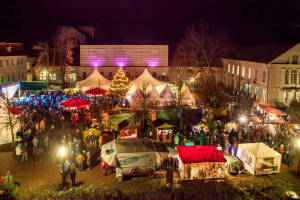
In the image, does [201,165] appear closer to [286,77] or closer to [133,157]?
[133,157]

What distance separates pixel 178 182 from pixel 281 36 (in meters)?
32.0

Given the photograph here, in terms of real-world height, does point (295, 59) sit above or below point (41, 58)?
below

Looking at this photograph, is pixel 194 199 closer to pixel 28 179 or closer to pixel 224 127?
pixel 28 179

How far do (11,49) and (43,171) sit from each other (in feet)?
94.5

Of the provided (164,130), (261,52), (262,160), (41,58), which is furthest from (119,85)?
(262,160)

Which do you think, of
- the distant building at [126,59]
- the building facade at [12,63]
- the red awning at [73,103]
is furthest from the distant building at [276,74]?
the building facade at [12,63]

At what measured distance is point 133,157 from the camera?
1436 centimetres

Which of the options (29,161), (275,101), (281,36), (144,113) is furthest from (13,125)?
(281,36)

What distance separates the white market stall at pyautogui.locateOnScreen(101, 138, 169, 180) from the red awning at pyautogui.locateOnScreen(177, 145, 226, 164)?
889 millimetres

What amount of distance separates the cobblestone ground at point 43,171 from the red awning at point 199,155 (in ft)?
12.0

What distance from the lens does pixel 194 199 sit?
12.3m

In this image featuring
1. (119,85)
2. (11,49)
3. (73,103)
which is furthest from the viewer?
(11,49)

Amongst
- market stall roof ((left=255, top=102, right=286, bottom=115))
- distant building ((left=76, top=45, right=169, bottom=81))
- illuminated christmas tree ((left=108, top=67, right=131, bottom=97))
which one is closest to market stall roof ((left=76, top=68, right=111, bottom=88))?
illuminated christmas tree ((left=108, top=67, right=131, bottom=97))

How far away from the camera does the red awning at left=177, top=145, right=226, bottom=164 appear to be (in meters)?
14.2
